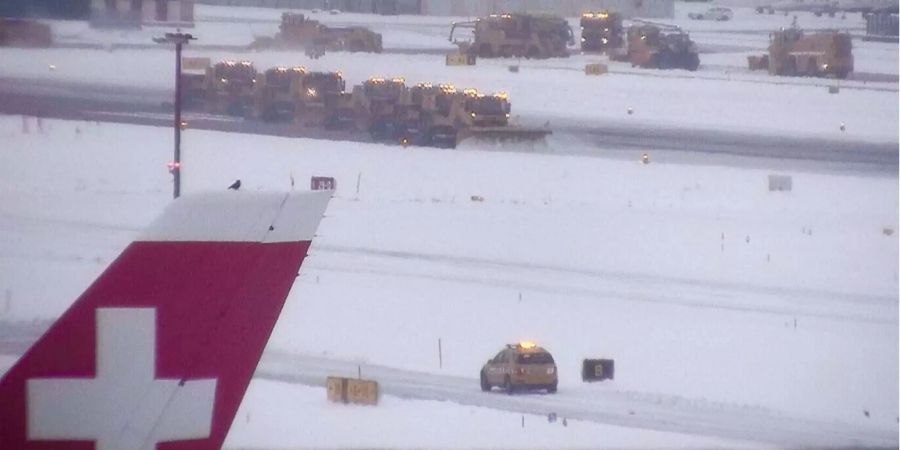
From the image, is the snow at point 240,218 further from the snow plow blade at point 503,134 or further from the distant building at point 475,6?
the snow plow blade at point 503,134

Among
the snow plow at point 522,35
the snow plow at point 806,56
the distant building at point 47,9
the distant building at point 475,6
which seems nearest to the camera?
the distant building at point 47,9

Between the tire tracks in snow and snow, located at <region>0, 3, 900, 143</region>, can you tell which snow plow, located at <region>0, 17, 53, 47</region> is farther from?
the tire tracks in snow

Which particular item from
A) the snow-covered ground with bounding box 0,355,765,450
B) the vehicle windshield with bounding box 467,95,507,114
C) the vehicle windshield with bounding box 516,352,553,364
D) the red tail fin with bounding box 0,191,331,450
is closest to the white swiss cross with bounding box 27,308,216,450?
the red tail fin with bounding box 0,191,331,450

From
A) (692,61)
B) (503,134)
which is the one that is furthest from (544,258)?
(692,61)

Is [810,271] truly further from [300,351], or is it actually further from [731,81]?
[300,351]

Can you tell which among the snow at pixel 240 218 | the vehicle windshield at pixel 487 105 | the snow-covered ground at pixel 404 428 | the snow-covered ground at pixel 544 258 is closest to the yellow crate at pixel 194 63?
the snow-covered ground at pixel 544 258
